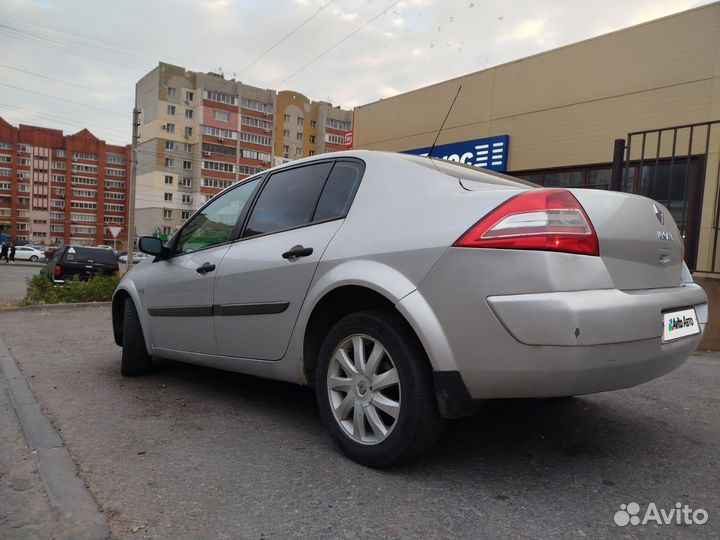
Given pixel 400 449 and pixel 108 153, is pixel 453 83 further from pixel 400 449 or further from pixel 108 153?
pixel 108 153

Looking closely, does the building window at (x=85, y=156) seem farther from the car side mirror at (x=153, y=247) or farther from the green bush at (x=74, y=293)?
the car side mirror at (x=153, y=247)

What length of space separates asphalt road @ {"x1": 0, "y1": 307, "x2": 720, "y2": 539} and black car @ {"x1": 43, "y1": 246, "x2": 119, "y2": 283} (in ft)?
36.0

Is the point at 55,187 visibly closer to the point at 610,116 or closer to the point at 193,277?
the point at 610,116

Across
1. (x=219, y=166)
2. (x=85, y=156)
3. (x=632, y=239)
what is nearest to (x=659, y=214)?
(x=632, y=239)

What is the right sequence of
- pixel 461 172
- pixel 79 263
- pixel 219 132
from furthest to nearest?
pixel 219 132 < pixel 79 263 < pixel 461 172

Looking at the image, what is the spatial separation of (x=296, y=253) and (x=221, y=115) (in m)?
75.4

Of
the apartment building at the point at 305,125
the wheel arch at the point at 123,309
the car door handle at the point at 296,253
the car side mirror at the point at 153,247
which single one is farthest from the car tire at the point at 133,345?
the apartment building at the point at 305,125

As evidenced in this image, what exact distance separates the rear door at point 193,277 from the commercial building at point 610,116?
4.63 meters

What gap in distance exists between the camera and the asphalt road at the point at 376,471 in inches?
78.9

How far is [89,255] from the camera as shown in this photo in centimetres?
1468

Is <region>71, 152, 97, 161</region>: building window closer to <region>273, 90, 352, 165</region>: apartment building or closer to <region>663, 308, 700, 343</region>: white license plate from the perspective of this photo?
<region>273, 90, 352, 165</region>: apartment building

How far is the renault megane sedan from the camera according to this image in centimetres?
209

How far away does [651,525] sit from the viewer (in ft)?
6.55

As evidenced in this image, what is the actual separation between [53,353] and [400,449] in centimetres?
466
